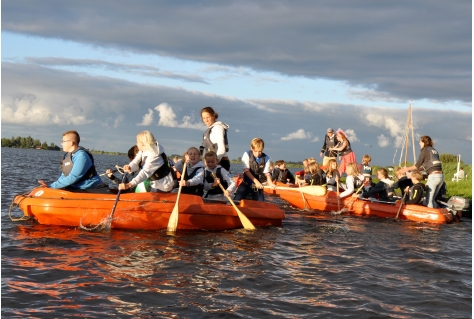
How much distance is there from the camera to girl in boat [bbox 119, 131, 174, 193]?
955cm

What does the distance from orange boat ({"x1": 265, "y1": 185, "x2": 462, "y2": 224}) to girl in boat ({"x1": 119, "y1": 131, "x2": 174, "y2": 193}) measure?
3.07m

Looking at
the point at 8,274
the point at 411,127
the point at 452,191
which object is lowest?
the point at 8,274

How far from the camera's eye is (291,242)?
9750 mm

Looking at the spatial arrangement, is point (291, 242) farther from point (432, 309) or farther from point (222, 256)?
point (432, 309)

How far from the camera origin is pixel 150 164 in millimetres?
9633

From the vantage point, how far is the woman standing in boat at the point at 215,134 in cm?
1017

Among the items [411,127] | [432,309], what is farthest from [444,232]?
[411,127]

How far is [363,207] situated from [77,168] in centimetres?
755

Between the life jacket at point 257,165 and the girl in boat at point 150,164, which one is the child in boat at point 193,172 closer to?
the girl in boat at point 150,164

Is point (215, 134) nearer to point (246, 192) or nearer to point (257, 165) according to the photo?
point (257, 165)

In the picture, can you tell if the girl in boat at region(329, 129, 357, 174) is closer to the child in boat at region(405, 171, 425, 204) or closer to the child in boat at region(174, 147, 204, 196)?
the child in boat at region(405, 171, 425, 204)

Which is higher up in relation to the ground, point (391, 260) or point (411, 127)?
point (411, 127)

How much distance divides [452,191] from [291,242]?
422 inches

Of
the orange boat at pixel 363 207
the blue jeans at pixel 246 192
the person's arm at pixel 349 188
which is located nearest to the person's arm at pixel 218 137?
the blue jeans at pixel 246 192
